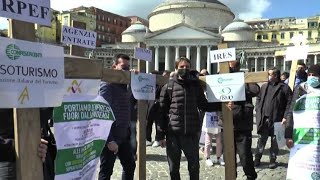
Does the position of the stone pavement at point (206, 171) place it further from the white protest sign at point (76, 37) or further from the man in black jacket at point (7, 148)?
the man in black jacket at point (7, 148)

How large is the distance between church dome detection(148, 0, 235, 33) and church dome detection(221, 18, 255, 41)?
12.6 ft

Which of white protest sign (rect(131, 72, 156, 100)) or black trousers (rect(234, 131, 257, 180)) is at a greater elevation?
white protest sign (rect(131, 72, 156, 100))

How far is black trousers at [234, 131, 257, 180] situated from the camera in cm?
612

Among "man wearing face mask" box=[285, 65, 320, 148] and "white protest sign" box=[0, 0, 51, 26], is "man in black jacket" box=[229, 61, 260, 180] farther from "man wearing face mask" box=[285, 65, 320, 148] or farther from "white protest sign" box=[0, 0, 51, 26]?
"white protest sign" box=[0, 0, 51, 26]

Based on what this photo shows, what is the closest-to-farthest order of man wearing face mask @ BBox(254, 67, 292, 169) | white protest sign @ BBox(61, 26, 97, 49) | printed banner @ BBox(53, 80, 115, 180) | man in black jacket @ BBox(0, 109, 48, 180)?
1. man in black jacket @ BBox(0, 109, 48, 180)
2. printed banner @ BBox(53, 80, 115, 180)
3. white protest sign @ BBox(61, 26, 97, 49)
4. man wearing face mask @ BBox(254, 67, 292, 169)

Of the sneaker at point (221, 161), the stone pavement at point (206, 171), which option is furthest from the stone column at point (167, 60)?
the sneaker at point (221, 161)

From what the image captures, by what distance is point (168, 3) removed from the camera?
281 ft

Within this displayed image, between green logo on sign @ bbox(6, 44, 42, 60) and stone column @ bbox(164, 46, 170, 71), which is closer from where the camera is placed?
green logo on sign @ bbox(6, 44, 42, 60)

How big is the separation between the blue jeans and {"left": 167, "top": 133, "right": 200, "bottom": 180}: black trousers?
99.6 inches

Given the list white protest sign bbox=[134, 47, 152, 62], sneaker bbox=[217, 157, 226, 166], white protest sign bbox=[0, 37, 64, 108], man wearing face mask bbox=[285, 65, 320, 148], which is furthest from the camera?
sneaker bbox=[217, 157, 226, 166]

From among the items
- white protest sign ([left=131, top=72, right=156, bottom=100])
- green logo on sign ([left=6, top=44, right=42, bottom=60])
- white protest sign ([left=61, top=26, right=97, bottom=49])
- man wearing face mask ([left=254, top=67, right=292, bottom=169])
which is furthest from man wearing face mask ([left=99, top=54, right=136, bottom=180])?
man wearing face mask ([left=254, top=67, right=292, bottom=169])

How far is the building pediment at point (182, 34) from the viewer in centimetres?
7906

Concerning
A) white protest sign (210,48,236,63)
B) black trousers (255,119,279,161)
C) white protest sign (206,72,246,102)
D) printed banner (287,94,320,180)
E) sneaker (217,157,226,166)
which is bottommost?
sneaker (217,157,226,166)

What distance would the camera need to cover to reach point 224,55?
5086mm
